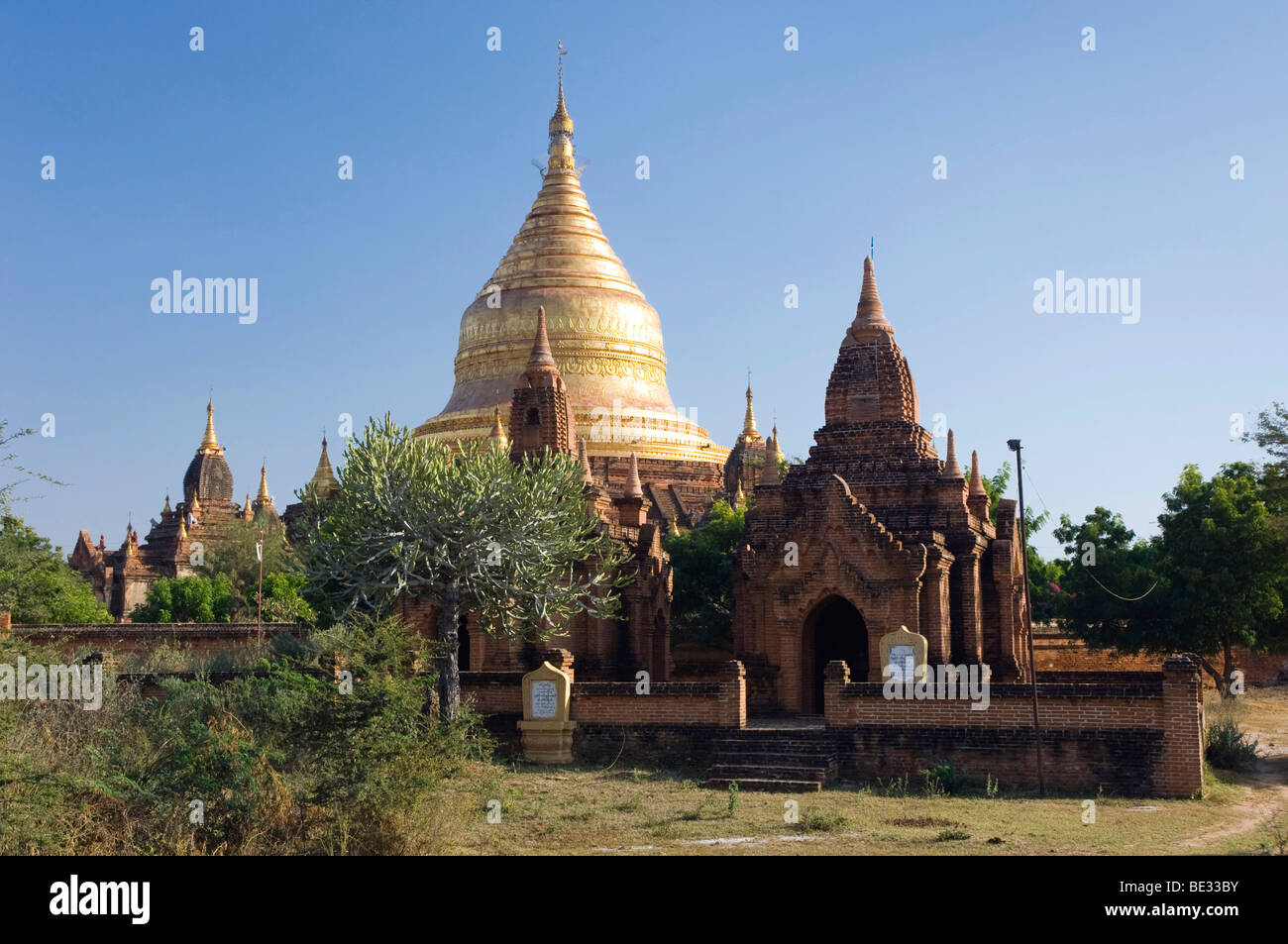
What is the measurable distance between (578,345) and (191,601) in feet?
60.4

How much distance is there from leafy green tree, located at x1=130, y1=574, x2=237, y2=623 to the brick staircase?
33.9 meters

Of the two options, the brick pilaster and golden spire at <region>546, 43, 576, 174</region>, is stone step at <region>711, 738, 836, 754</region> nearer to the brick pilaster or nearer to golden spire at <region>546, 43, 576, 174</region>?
the brick pilaster

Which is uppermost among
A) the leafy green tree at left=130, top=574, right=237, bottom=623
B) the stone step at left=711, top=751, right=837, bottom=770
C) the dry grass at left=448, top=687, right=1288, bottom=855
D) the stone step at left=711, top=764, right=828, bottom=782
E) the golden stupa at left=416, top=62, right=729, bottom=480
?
the golden stupa at left=416, top=62, right=729, bottom=480

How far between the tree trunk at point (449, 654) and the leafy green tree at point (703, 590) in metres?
13.9

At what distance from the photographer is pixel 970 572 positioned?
29.2 meters

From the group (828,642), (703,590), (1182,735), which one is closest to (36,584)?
(703,590)

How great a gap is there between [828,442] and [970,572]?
4365mm

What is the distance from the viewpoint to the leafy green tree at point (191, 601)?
5466 centimetres

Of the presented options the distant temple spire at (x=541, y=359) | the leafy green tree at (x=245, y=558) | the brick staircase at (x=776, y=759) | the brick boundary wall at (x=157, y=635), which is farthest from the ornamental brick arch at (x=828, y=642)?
the leafy green tree at (x=245, y=558)

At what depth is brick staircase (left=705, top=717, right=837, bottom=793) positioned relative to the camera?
22.3 metres

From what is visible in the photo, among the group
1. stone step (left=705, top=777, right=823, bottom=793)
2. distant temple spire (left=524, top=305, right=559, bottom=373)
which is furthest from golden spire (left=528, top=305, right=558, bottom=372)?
stone step (left=705, top=777, right=823, bottom=793)
